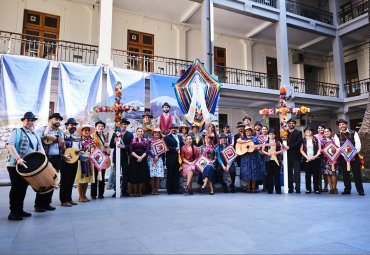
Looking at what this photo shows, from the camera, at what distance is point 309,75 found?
56.0 ft

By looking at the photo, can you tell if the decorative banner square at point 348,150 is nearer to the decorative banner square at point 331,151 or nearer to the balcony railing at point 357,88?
the decorative banner square at point 331,151

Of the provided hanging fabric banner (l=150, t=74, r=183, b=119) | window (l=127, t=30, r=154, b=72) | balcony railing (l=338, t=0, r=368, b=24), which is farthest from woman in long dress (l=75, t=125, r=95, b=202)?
balcony railing (l=338, t=0, r=368, b=24)

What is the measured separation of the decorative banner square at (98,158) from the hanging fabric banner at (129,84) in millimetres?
4260

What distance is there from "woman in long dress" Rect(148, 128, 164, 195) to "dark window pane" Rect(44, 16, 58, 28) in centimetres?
770

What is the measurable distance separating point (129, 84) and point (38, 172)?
6.38m

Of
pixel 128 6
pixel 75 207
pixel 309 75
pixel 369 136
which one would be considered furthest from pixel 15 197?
pixel 309 75

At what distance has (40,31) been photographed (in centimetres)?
1023

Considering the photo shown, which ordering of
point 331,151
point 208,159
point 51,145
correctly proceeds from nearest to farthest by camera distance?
point 51,145
point 331,151
point 208,159

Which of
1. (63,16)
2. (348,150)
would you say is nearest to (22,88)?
(63,16)

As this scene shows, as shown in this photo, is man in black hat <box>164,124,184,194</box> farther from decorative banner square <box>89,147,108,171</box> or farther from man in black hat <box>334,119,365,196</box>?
man in black hat <box>334,119,365,196</box>

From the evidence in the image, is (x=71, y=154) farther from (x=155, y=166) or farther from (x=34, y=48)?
(x=34, y=48)

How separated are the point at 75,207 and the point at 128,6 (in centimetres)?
993

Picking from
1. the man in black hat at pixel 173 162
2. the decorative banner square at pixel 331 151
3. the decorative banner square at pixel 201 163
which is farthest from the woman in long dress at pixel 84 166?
the decorative banner square at pixel 331 151

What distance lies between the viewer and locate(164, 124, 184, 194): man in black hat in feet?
19.4
